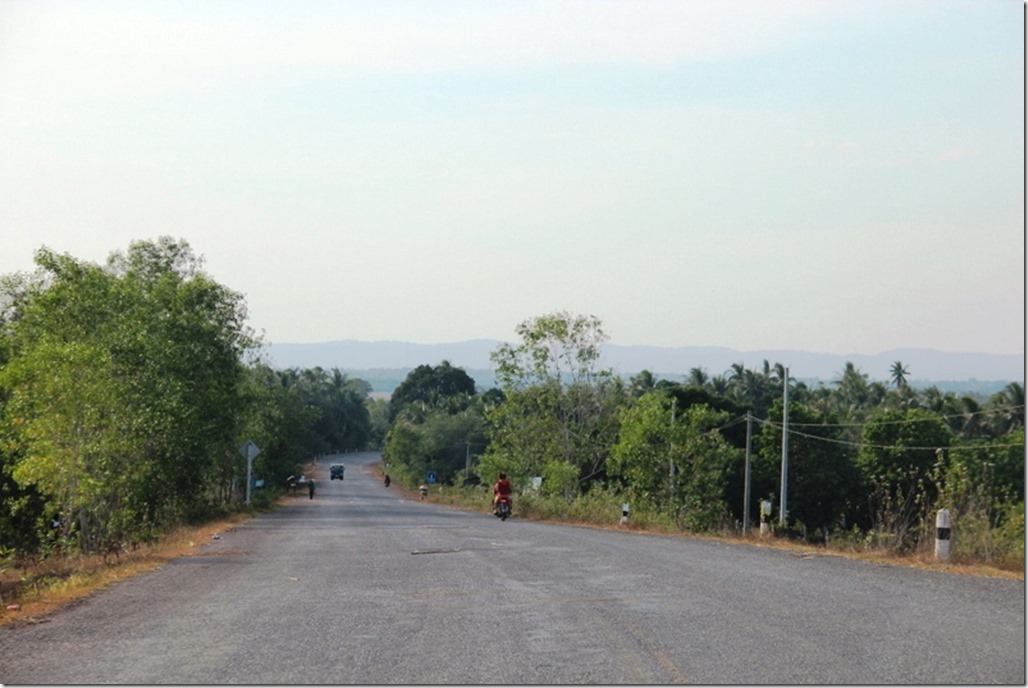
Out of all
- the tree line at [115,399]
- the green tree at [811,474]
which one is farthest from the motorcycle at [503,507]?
the green tree at [811,474]

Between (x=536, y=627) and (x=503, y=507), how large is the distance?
1278 inches

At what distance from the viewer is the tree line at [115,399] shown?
29.3 metres

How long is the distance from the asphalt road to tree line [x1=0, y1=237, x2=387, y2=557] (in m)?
12.2

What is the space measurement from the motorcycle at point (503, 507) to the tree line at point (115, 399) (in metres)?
11.3

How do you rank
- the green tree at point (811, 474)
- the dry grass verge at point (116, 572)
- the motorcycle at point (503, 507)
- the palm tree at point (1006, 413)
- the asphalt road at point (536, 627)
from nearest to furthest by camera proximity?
the asphalt road at point (536, 627) < the dry grass verge at point (116, 572) < the motorcycle at point (503, 507) < the green tree at point (811, 474) < the palm tree at point (1006, 413)

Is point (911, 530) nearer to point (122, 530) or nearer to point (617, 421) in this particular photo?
point (122, 530)

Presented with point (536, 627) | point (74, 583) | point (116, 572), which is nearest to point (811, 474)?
point (116, 572)

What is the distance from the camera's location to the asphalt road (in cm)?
885

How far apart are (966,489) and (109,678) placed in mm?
16847

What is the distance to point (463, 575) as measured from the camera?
53.8 ft

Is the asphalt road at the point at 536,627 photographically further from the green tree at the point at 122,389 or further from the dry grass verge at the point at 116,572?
the green tree at the point at 122,389

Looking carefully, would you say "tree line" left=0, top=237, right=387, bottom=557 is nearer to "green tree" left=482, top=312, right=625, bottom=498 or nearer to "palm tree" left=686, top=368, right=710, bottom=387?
"green tree" left=482, top=312, right=625, bottom=498

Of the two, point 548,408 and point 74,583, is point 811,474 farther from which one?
point 74,583

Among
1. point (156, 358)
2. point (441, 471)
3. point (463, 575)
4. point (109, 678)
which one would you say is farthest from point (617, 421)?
point (441, 471)
